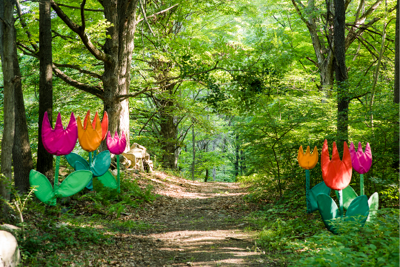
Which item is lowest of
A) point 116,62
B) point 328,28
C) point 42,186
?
point 42,186

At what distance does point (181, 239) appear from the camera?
18.0 ft

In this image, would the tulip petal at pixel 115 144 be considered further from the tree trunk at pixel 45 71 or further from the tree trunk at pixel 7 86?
the tree trunk at pixel 7 86

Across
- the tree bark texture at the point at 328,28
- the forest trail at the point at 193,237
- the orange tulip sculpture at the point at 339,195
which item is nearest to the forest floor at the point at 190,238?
the forest trail at the point at 193,237

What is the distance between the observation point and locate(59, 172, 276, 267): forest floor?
437 centimetres

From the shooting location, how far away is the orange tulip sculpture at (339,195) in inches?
184

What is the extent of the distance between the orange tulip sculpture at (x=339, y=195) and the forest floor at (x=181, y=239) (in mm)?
1235

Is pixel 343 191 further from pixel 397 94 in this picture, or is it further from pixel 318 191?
pixel 397 94

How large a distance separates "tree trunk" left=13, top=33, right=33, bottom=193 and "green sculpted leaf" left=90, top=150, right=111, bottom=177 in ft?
5.41

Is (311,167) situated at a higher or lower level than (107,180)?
higher

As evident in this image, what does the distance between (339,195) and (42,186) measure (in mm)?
5059

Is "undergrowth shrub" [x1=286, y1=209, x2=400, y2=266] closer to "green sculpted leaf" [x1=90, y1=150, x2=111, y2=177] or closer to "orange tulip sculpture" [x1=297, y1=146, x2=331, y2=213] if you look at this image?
"orange tulip sculpture" [x1=297, y1=146, x2=331, y2=213]

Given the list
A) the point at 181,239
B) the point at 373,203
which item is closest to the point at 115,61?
the point at 181,239

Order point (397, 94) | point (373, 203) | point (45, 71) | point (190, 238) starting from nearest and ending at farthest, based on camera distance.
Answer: point (373, 203)
point (190, 238)
point (45, 71)
point (397, 94)

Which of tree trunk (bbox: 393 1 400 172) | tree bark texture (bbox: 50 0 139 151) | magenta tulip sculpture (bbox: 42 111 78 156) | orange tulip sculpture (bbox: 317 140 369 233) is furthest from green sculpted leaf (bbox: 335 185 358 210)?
tree bark texture (bbox: 50 0 139 151)
